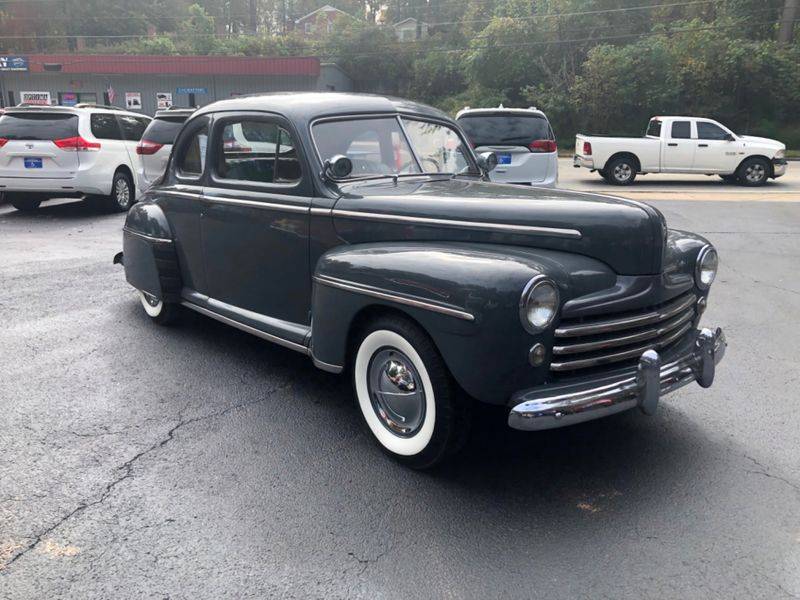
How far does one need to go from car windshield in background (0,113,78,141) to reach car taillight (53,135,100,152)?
8 centimetres

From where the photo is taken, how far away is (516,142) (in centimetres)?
1030

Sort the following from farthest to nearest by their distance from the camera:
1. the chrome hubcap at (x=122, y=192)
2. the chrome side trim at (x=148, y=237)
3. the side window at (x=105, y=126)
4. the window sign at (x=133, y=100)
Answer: the window sign at (x=133, y=100)
the chrome hubcap at (x=122, y=192)
the side window at (x=105, y=126)
the chrome side trim at (x=148, y=237)

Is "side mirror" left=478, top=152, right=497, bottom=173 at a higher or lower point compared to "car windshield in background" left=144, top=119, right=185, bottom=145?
lower

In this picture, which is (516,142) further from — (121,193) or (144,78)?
(144,78)

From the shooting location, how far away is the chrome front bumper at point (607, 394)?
9.86ft

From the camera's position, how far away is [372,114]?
4.52 m

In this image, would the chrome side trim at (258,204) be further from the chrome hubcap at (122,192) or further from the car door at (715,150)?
the car door at (715,150)

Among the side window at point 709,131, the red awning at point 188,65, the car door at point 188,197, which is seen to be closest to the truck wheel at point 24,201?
the car door at point 188,197

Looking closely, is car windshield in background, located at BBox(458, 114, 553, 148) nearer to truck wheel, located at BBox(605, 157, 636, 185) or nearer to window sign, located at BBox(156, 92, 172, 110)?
truck wheel, located at BBox(605, 157, 636, 185)

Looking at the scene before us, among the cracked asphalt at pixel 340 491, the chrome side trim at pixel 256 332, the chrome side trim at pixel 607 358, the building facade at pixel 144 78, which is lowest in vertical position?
the cracked asphalt at pixel 340 491

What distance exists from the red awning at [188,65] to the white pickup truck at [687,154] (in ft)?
82.0

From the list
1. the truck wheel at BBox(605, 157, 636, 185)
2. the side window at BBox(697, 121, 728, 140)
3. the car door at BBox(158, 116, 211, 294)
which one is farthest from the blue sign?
the car door at BBox(158, 116, 211, 294)

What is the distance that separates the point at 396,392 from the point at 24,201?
1154 centimetres

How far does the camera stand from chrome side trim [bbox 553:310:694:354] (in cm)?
316
